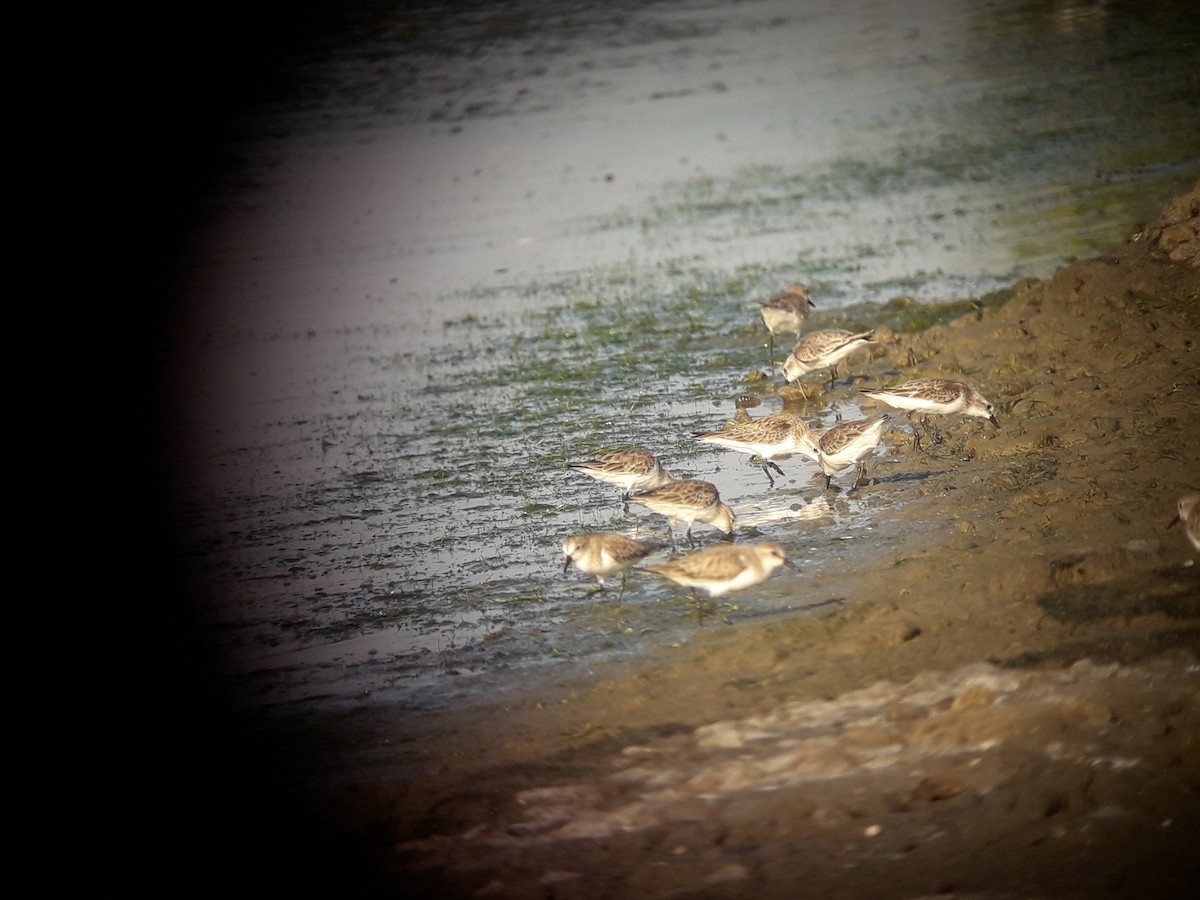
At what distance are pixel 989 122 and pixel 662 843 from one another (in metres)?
14.7

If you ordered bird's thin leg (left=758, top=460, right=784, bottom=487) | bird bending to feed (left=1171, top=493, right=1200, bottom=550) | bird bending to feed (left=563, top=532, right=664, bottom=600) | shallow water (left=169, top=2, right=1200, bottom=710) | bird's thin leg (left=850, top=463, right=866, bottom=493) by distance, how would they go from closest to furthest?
bird bending to feed (left=1171, top=493, right=1200, bottom=550) < bird bending to feed (left=563, top=532, right=664, bottom=600) < shallow water (left=169, top=2, right=1200, bottom=710) < bird's thin leg (left=850, top=463, right=866, bottom=493) < bird's thin leg (left=758, top=460, right=784, bottom=487)

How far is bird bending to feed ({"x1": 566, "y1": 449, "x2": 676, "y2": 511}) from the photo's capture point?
757 cm

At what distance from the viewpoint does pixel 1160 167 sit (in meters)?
14.1

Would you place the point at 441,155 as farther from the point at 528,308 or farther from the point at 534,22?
the point at 528,308

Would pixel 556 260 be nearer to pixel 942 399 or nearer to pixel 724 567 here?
pixel 942 399

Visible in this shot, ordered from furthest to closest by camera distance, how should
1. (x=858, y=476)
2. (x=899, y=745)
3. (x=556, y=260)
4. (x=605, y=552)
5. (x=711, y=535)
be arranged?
(x=556, y=260) → (x=858, y=476) → (x=711, y=535) → (x=605, y=552) → (x=899, y=745)

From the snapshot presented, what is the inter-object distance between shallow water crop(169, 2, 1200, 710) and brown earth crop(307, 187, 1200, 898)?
576 mm

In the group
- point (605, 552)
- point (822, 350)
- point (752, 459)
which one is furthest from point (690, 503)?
point (822, 350)

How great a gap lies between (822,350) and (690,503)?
8.82 feet

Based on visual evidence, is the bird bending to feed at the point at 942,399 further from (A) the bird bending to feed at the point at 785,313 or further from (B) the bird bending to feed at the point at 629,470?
(A) the bird bending to feed at the point at 785,313

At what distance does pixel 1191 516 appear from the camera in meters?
5.79

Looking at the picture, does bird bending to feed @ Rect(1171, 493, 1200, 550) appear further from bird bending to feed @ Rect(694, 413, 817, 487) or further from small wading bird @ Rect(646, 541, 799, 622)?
bird bending to feed @ Rect(694, 413, 817, 487)

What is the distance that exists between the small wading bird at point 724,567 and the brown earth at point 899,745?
26 centimetres

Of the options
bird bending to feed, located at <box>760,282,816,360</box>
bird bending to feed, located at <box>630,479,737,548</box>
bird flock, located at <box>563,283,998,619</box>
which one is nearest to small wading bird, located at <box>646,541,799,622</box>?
bird flock, located at <box>563,283,998,619</box>
